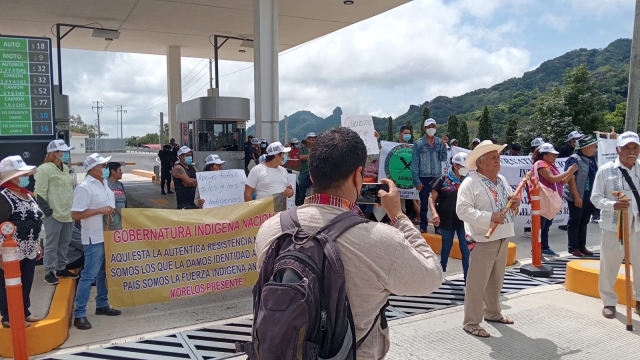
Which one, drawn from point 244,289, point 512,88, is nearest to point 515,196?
point 244,289

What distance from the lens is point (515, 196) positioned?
4629 millimetres

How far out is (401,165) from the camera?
9.84 m

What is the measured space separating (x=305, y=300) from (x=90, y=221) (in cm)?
418

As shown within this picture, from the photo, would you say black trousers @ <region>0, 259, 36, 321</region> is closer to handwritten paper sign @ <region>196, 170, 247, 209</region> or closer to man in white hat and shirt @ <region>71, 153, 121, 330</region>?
man in white hat and shirt @ <region>71, 153, 121, 330</region>

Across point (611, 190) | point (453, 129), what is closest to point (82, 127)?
point (453, 129)

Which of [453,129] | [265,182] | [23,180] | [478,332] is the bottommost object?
[478,332]

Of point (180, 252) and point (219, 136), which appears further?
point (219, 136)

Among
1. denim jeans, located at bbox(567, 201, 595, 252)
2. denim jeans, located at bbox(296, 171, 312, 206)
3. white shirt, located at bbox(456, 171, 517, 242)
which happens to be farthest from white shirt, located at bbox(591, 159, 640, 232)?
denim jeans, located at bbox(296, 171, 312, 206)

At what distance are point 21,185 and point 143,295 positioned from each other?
1.75m

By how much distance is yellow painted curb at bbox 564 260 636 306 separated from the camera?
569cm

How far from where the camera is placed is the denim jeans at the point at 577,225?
26.6 feet

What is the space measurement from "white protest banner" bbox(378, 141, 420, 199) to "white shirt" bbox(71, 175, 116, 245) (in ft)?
19.2

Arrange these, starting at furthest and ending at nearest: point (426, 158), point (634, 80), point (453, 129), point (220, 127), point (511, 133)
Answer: point (453, 129), point (511, 133), point (220, 127), point (634, 80), point (426, 158)

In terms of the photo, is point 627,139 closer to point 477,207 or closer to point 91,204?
point 477,207
